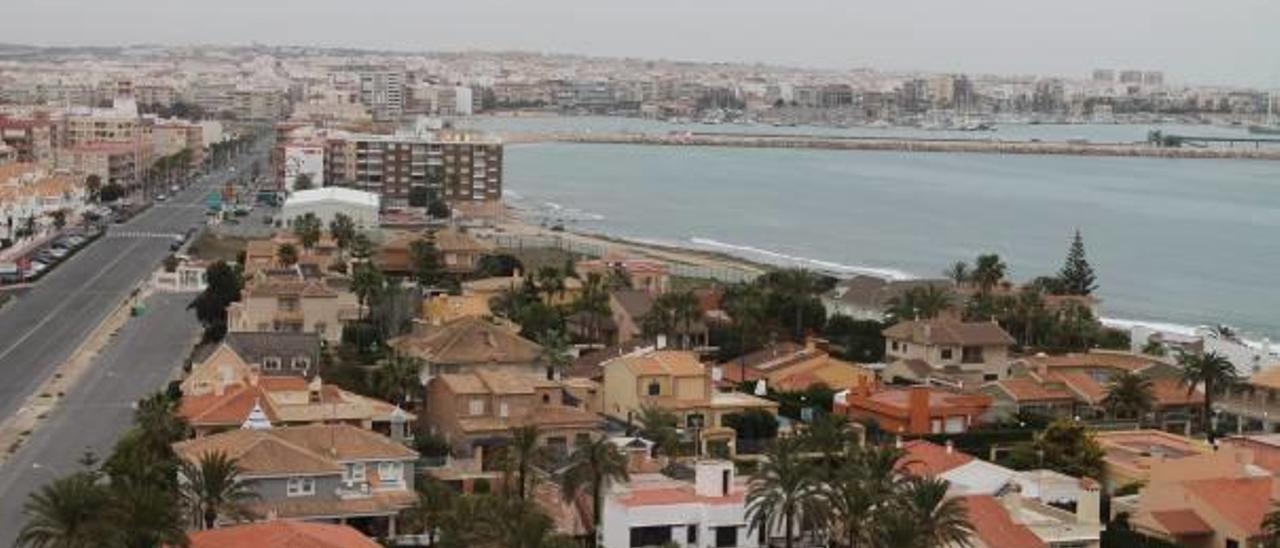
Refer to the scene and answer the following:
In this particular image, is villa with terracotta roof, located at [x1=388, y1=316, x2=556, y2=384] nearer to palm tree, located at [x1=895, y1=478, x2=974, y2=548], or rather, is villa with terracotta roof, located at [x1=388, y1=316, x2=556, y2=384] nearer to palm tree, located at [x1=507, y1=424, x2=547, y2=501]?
palm tree, located at [x1=507, y1=424, x2=547, y2=501]

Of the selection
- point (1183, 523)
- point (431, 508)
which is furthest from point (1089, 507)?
point (431, 508)

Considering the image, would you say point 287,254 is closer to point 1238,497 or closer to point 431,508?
point 431,508

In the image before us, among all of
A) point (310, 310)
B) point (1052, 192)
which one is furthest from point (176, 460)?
point (1052, 192)

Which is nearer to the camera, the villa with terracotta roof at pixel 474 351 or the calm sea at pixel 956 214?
the villa with terracotta roof at pixel 474 351

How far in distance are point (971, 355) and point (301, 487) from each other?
2180cm

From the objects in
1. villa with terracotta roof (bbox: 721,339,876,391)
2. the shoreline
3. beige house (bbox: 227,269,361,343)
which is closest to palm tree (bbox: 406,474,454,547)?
villa with terracotta roof (bbox: 721,339,876,391)

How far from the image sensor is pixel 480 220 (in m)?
93.9

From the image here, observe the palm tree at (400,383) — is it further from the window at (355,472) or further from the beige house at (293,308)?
the beige house at (293,308)

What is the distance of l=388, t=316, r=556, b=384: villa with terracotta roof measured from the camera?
3781 cm

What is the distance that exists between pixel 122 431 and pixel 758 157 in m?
155

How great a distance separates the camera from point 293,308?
45.3 m

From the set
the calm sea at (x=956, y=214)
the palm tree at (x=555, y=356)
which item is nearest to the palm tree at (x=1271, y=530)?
the palm tree at (x=555, y=356)

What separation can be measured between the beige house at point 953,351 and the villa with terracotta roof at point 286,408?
1451 cm

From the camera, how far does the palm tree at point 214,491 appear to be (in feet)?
77.9
